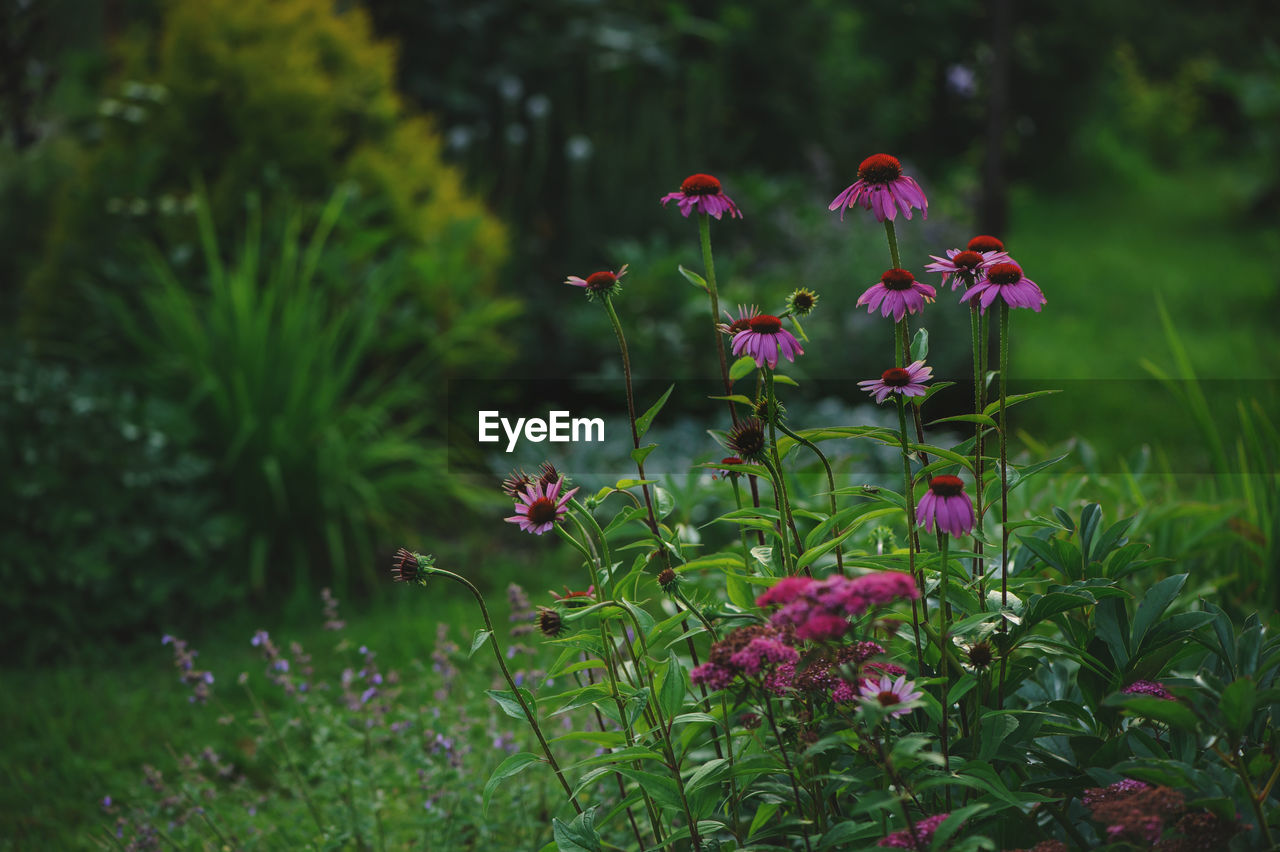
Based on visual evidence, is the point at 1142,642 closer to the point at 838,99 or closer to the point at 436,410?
the point at 436,410

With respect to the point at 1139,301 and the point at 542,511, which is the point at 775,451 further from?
the point at 1139,301

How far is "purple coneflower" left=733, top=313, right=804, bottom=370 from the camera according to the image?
3.64ft

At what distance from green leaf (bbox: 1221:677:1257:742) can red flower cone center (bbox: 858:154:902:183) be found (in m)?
0.66

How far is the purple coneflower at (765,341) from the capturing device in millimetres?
1110

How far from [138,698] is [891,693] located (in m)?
2.15

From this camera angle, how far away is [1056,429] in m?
4.31

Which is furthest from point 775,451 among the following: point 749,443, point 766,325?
point 766,325

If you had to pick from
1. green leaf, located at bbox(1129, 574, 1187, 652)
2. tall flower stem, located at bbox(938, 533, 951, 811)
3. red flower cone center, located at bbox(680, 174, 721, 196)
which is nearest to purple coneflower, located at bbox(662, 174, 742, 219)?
red flower cone center, located at bbox(680, 174, 721, 196)

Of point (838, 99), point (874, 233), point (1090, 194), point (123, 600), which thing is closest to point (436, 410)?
point (123, 600)

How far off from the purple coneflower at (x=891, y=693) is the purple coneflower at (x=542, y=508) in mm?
393

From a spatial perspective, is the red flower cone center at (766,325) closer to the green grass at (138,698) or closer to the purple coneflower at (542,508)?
the purple coneflower at (542,508)

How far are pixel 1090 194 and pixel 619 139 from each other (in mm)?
5146

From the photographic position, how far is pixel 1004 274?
1.12m

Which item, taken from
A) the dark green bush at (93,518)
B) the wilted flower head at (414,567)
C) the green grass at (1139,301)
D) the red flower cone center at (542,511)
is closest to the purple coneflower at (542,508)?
the red flower cone center at (542,511)
